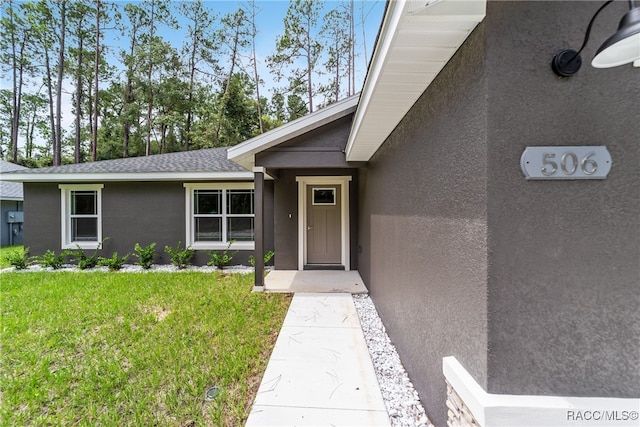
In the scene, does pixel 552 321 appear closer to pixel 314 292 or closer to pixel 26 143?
pixel 314 292

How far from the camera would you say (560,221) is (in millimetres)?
1330

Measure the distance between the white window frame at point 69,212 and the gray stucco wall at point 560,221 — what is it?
30.5 ft

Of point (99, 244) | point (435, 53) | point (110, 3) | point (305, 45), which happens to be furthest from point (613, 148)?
point (110, 3)

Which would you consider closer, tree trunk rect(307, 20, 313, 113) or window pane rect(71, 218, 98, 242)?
window pane rect(71, 218, 98, 242)

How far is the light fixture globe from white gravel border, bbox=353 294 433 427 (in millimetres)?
2468

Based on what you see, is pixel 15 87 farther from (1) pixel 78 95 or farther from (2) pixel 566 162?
(2) pixel 566 162

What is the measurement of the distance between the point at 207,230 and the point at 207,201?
81 cm

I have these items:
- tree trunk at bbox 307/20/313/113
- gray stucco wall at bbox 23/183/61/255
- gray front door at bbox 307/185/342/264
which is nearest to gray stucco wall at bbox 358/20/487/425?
gray front door at bbox 307/185/342/264

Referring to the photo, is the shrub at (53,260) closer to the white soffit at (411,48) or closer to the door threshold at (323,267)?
the door threshold at (323,267)

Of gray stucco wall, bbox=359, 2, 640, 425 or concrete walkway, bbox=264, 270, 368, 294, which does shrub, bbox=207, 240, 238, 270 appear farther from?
gray stucco wall, bbox=359, 2, 640, 425

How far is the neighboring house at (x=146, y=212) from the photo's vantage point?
291 inches

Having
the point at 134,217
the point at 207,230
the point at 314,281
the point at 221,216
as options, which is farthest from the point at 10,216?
the point at 314,281

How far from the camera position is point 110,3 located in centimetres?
1631

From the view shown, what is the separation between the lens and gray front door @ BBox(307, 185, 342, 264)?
6926mm
